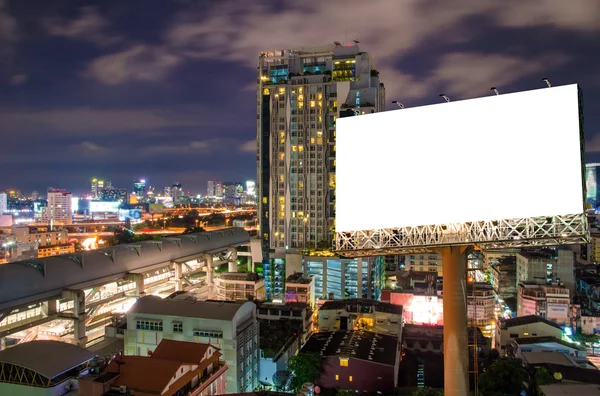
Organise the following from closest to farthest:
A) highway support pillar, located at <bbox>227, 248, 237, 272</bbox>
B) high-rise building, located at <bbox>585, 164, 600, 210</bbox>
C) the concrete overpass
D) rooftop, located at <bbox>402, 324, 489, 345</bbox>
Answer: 1. the concrete overpass
2. rooftop, located at <bbox>402, 324, 489, 345</bbox>
3. highway support pillar, located at <bbox>227, 248, 237, 272</bbox>
4. high-rise building, located at <bbox>585, 164, 600, 210</bbox>

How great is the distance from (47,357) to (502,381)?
16.8 metres

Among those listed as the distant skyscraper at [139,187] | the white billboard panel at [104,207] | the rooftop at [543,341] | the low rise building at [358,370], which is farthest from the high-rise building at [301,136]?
the distant skyscraper at [139,187]

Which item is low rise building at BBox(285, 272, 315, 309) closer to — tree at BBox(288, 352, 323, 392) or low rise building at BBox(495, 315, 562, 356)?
low rise building at BBox(495, 315, 562, 356)

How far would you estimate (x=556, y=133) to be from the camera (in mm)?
9430

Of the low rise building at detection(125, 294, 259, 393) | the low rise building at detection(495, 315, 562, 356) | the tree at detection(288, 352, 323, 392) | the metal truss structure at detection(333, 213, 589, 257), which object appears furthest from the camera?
the low rise building at detection(495, 315, 562, 356)

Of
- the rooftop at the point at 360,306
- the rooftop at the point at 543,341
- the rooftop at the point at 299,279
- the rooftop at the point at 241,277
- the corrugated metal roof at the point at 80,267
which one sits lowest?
the rooftop at the point at 543,341

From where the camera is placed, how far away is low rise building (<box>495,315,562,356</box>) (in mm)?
26688

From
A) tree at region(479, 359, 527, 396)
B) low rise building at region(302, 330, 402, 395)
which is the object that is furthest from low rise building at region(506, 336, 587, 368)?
low rise building at region(302, 330, 402, 395)

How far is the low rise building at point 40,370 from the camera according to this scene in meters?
13.1

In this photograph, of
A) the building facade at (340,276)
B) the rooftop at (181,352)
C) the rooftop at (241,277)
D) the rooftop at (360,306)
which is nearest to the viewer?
the rooftop at (181,352)

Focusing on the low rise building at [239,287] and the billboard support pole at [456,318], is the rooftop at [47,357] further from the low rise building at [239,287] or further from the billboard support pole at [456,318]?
the low rise building at [239,287]

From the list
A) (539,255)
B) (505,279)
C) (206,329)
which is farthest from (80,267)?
(539,255)

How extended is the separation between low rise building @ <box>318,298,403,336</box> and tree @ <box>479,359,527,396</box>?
9446 mm

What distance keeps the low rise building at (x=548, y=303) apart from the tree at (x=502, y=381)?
15981 millimetres
